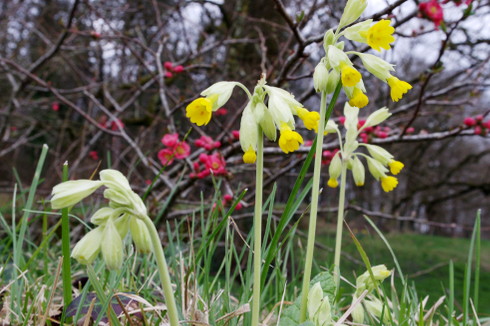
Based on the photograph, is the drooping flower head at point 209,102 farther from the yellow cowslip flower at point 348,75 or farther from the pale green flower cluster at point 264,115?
the yellow cowslip flower at point 348,75

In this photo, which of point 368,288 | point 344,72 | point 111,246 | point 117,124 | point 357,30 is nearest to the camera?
point 111,246

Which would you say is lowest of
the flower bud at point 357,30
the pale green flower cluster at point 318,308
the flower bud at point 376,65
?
the pale green flower cluster at point 318,308

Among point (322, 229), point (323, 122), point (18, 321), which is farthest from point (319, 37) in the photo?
point (322, 229)

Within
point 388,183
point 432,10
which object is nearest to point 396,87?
point 388,183

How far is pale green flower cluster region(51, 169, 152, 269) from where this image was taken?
61 centimetres

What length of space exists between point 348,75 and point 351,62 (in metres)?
0.05

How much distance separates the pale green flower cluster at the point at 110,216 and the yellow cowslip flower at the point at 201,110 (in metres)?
0.23

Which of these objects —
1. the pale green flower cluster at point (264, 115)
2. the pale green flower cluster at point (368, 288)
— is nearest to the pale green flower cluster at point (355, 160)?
the pale green flower cluster at point (368, 288)

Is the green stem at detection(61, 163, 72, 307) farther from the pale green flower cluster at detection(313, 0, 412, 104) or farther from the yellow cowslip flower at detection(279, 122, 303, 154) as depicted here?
the pale green flower cluster at detection(313, 0, 412, 104)

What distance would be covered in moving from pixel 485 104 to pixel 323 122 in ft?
34.7

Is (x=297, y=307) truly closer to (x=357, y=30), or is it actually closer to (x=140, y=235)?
(x=140, y=235)

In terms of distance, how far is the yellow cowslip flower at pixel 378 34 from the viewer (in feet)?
2.67

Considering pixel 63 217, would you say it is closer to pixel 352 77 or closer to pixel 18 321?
pixel 18 321

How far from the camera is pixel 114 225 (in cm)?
64
